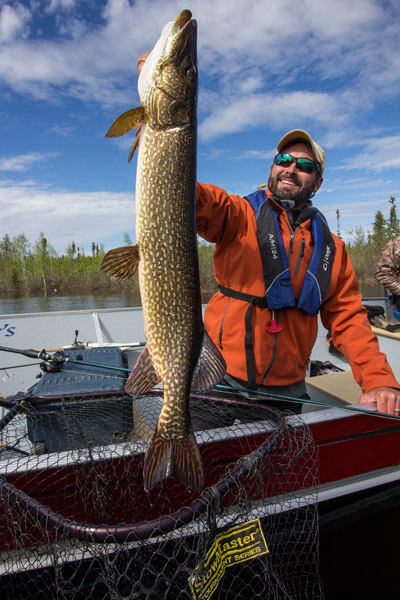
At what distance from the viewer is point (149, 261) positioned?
5.32 feet

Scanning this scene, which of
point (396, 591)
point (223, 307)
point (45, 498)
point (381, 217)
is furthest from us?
point (381, 217)

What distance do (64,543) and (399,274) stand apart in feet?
21.7

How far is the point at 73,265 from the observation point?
42.2 metres

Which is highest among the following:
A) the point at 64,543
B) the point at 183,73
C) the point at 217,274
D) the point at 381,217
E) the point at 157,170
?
the point at 381,217

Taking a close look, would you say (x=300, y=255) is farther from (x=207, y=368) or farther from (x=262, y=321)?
(x=207, y=368)

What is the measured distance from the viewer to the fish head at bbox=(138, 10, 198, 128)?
1.57 m

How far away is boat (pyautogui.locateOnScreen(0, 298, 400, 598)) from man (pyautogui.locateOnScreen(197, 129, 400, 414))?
248 millimetres

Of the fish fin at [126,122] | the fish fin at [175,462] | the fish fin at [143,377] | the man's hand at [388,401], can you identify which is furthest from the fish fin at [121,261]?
the man's hand at [388,401]

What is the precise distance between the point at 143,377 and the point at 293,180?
73.2 inches

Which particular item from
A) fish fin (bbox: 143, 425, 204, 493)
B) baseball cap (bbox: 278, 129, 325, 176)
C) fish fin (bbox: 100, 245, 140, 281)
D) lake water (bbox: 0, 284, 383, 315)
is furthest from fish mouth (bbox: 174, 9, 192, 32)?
lake water (bbox: 0, 284, 383, 315)

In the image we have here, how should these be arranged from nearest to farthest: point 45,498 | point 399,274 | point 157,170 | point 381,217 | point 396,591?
point 157,170 < point 45,498 < point 396,591 < point 399,274 < point 381,217

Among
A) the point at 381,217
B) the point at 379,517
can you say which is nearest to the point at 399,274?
the point at 379,517

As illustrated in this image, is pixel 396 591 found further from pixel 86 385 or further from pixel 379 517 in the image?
pixel 86 385

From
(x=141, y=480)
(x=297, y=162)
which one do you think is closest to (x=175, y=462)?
(x=141, y=480)
